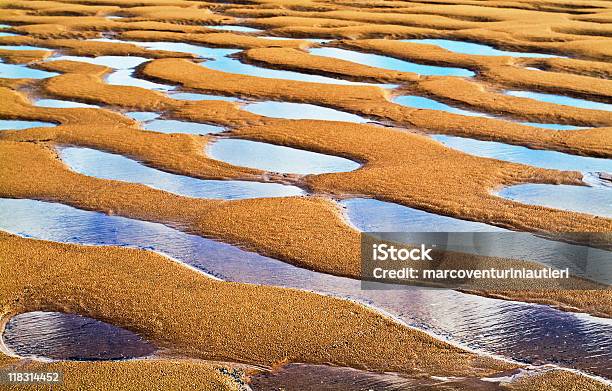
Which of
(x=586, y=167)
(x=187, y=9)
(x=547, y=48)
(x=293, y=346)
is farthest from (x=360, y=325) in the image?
(x=187, y=9)

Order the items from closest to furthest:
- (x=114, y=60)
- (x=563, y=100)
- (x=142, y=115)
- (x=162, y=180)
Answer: (x=162, y=180) < (x=142, y=115) < (x=563, y=100) < (x=114, y=60)

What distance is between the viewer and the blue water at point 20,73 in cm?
1528

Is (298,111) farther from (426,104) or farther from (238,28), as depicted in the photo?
(238,28)

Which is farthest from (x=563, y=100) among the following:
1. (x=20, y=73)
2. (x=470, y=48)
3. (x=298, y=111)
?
(x=20, y=73)

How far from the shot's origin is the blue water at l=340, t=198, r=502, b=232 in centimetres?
760

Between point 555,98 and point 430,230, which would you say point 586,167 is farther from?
point 555,98

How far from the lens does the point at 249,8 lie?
85.6ft

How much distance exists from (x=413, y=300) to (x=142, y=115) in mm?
7442

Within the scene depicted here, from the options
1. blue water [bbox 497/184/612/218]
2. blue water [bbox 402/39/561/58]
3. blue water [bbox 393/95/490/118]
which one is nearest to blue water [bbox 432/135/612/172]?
blue water [bbox 497/184/612/218]

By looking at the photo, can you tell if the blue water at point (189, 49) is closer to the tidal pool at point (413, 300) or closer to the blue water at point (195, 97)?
the blue water at point (195, 97)

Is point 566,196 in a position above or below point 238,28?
below

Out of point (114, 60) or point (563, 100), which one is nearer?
point (563, 100)

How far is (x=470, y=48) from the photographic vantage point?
712 inches

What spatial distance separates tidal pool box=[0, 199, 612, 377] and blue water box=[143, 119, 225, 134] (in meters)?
3.50
